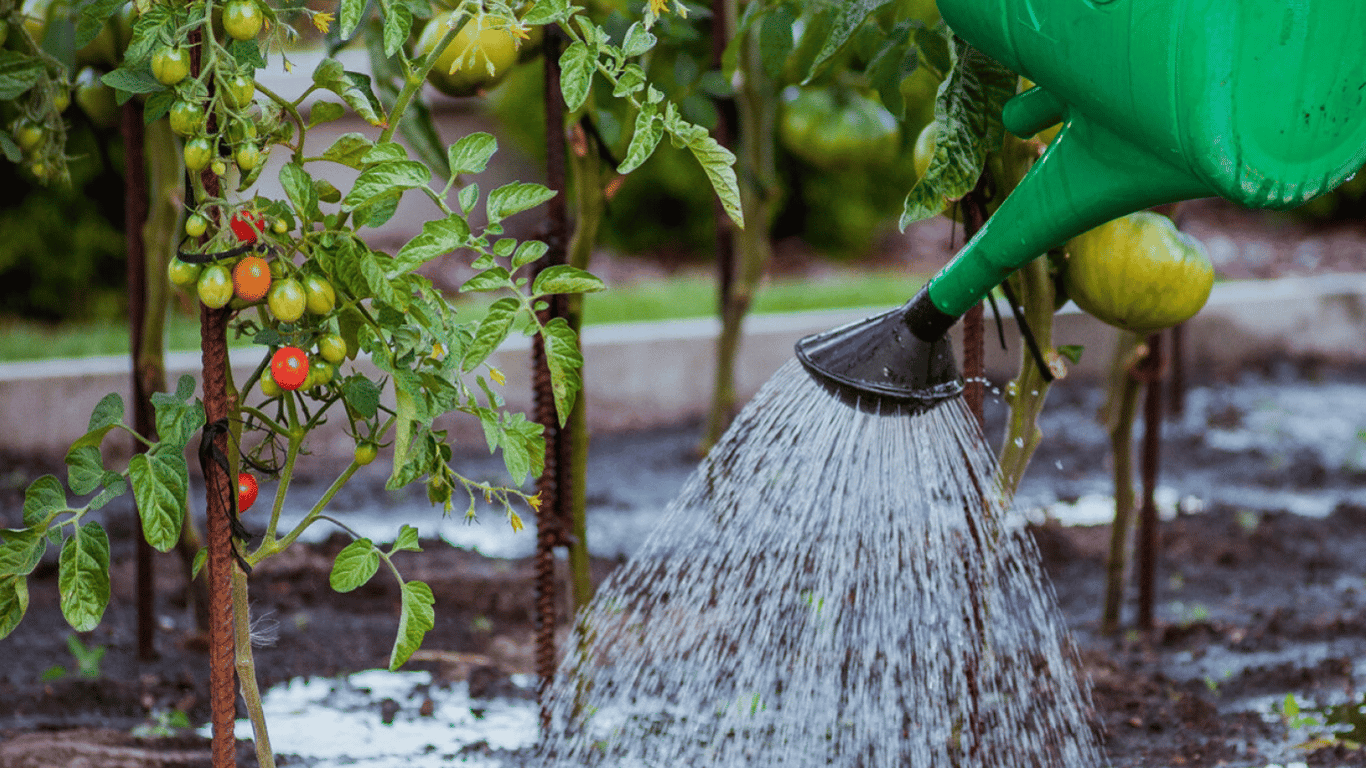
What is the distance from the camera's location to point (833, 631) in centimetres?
196

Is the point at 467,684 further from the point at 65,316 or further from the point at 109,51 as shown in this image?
the point at 65,316

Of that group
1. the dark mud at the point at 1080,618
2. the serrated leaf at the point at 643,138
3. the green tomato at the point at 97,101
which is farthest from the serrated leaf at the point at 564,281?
the green tomato at the point at 97,101

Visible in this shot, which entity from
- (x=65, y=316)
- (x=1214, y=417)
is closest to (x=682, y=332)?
(x=1214, y=417)

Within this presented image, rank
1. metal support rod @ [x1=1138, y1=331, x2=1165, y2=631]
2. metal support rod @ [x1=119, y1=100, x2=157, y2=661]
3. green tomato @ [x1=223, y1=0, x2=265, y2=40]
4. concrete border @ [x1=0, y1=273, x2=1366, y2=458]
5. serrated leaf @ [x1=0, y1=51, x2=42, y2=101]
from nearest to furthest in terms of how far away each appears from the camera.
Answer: green tomato @ [x1=223, y1=0, x2=265, y2=40]
serrated leaf @ [x1=0, y1=51, x2=42, y2=101]
metal support rod @ [x1=119, y1=100, x2=157, y2=661]
metal support rod @ [x1=1138, y1=331, x2=1165, y2=631]
concrete border @ [x1=0, y1=273, x2=1366, y2=458]

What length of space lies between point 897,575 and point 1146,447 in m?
0.56

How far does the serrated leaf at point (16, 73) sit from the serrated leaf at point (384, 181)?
520mm

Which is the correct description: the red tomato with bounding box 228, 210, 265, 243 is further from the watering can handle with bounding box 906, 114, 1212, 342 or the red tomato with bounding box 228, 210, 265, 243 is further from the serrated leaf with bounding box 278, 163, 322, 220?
the watering can handle with bounding box 906, 114, 1212, 342

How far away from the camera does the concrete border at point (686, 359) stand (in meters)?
3.16

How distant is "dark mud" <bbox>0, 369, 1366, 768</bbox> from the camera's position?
174cm

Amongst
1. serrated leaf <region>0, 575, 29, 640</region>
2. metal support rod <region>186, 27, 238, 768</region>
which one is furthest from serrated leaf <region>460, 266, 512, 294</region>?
serrated leaf <region>0, 575, 29, 640</region>

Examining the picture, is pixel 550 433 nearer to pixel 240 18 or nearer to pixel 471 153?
pixel 471 153

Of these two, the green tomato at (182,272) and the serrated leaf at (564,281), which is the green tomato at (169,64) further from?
the serrated leaf at (564,281)

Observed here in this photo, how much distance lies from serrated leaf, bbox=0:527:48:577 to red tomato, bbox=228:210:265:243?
32 centimetres

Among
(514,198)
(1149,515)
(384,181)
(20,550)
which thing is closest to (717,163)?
(514,198)
